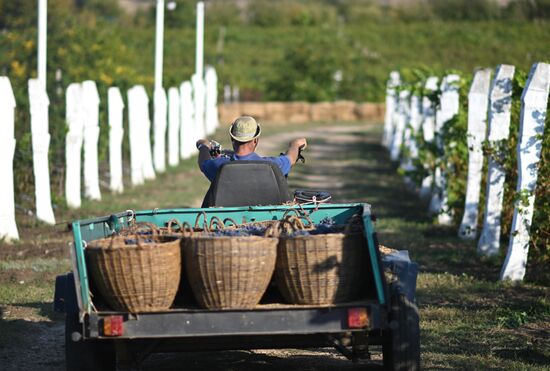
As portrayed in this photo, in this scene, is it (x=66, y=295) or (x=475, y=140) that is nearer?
(x=66, y=295)

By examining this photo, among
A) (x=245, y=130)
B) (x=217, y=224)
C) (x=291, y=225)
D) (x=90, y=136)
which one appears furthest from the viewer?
(x=90, y=136)

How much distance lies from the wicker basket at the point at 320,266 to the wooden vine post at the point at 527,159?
4606mm

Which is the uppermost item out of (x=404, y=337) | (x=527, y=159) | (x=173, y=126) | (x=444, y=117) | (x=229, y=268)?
(x=444, y=117)

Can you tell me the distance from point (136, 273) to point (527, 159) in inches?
219

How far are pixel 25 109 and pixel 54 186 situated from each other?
4.59 ft

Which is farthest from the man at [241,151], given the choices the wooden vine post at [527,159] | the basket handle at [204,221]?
the wooden vine post at [527,159]

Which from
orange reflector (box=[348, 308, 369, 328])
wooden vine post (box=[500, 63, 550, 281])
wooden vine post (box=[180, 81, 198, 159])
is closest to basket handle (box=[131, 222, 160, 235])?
orange reflector (box=[348, 308, 369, 328])

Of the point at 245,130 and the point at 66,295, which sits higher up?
the point at 245,130

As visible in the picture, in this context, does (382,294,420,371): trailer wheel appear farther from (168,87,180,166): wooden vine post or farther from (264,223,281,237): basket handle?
(168,87,180,166): wooden vine post

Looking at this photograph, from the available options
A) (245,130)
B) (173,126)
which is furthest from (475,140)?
(173,126)

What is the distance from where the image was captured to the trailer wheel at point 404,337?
7.00 meters

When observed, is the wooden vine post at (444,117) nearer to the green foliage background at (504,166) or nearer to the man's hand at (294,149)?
the green foliage background at (504,166)

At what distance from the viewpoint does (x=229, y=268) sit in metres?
6.64

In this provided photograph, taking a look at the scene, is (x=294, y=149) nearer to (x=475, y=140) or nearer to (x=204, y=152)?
(x=204, y=152)
